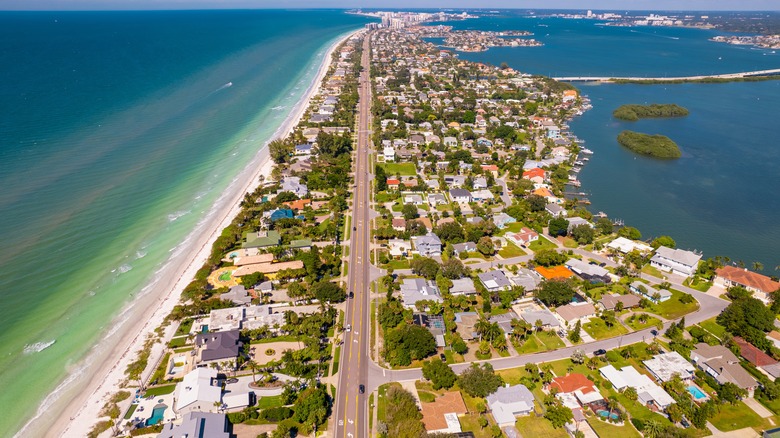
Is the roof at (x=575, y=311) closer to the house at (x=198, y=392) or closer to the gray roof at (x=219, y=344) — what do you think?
the gray roof at (x=219, y=344)

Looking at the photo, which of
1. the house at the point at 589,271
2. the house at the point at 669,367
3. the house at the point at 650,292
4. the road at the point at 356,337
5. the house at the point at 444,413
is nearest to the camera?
the house at the point at 444,413

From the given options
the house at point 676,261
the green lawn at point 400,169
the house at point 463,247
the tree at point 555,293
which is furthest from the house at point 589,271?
the green lawn at point 400,169

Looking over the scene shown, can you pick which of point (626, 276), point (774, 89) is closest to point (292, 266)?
point (626, 276)

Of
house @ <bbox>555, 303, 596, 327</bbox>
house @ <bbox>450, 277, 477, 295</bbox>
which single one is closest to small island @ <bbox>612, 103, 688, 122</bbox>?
house @ <bbox>555, 303, 596, 327</bbox>

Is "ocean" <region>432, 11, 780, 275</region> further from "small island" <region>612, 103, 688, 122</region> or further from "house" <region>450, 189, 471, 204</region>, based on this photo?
→ "house" <region>450, 189, 471, 204</region>

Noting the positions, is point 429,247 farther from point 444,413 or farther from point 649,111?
point 649,111

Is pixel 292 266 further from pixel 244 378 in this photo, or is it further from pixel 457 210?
pixel 457 210
